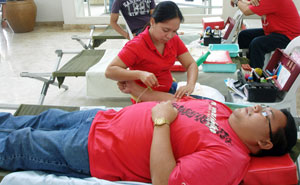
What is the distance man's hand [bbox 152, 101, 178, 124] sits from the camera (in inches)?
48.6

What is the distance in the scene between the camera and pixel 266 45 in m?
3.04

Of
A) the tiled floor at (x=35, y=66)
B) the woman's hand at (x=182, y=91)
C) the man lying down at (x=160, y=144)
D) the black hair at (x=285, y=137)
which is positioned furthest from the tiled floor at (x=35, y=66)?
the black hair at (x=285, y=137)

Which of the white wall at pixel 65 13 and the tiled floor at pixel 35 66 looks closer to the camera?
the tiled floor at pixel 35 66

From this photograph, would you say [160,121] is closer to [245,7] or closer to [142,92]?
[142,92]

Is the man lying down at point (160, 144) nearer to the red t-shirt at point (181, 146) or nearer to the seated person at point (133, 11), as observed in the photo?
the red t-shirt at point (181, 146)

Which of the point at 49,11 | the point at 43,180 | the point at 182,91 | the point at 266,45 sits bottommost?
the point at 49,11

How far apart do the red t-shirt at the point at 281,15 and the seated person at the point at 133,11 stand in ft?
3.90

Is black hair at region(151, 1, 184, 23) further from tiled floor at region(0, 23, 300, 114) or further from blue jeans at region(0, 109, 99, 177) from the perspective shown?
tiled floor at region(0, 23, 300, 114)

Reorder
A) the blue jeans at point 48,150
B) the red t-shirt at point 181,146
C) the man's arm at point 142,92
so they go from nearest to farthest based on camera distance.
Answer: the red t-shirt at point 181,146
the blue jeans at point 48,150
the man's arm at point 142,92

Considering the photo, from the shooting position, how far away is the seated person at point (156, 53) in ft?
5.17

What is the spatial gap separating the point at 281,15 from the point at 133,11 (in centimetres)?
162

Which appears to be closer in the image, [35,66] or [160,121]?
[160,121]

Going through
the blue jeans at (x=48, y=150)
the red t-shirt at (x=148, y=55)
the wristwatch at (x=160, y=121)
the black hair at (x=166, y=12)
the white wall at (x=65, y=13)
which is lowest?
the white wall at (x=65, y=13)

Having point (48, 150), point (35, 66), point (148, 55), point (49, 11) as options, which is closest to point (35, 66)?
point (35, 66)
